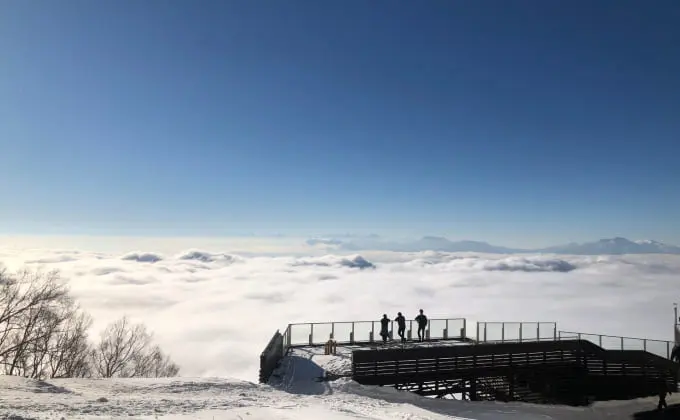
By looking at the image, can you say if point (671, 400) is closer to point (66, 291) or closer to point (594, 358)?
point (594, 358)

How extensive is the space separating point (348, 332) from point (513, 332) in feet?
35.5

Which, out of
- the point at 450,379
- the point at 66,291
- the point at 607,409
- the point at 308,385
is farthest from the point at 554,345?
the point at 66,291

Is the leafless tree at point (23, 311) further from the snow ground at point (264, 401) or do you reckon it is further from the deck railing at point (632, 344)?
the deck railing at point (632, 344)

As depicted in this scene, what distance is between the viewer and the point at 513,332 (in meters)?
30.3

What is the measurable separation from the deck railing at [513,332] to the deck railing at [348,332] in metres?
1.77

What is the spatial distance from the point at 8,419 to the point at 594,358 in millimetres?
28088

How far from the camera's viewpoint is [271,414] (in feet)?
41.0

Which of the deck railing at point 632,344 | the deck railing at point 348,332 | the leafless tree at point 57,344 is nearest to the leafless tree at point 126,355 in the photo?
the leafless tree at point 57,344

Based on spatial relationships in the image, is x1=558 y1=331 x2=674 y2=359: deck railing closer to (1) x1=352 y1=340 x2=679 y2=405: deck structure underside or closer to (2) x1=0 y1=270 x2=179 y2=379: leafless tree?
(1) x1=352 y1=340 x2=679 y2=405: deck structure underside

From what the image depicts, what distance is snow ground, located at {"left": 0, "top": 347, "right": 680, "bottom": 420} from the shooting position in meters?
12.2

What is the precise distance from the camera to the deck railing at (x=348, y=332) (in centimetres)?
2759

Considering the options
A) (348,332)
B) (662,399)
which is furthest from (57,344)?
(662,399)

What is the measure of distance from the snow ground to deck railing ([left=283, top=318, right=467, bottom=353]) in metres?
2.85

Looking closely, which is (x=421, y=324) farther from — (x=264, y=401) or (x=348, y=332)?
(x=264, y=401)
